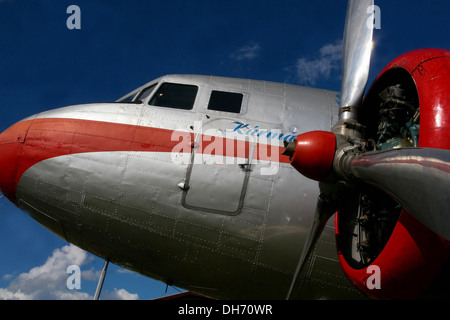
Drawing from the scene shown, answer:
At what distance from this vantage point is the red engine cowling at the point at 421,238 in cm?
361

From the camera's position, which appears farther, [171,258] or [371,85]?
[171,258]

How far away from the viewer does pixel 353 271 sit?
4820 mm

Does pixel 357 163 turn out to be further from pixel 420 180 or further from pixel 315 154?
pixel 420 180

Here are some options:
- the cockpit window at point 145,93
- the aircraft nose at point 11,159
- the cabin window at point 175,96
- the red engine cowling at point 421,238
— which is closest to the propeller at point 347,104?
the red engine cowling at point 421,238

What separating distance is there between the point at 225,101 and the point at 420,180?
14.4ft

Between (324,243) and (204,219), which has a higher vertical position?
(204,219)

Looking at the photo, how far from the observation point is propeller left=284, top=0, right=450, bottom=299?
2906 millimetres

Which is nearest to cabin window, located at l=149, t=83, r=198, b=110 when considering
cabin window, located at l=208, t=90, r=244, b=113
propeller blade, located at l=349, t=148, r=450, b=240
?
cabin window, located at l=208, t=90, r=244, b=113

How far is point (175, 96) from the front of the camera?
7.18m

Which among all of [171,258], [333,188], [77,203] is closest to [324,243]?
[333,188]

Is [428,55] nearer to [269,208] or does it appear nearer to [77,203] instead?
[269,208]

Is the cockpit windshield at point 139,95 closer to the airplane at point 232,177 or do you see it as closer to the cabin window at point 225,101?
the airplane at point 232,177

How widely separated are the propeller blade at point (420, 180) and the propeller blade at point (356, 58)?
1.89 meters

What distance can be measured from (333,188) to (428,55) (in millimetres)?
1937
